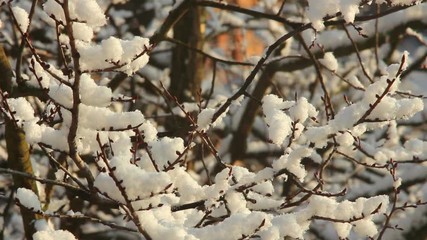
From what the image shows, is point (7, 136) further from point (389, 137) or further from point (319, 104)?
point (319, 104)

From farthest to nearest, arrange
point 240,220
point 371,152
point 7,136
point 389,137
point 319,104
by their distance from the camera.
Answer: point 319,104 → point 389,137 → point 371,152 → point 7,136 → point 240,220

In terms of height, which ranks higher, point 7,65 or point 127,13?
point 127,13

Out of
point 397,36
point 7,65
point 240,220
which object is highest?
point 397,36

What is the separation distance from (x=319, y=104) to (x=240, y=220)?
555 cm

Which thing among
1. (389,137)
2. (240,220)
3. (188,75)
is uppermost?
(188,75)

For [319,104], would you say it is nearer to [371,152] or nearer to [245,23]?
[245,23]

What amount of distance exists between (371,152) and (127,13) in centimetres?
436

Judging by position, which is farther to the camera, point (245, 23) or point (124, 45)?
point (245, 23)

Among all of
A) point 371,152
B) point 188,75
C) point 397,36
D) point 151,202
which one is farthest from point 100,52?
point 188,75

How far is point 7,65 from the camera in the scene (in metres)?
3.17

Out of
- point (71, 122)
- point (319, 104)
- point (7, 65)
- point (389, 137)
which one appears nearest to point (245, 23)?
point (319, 104)

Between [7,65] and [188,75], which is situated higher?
[188,75]

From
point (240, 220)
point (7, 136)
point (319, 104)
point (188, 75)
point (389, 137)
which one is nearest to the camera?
point (240, 220)

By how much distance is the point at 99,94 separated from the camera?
1.85m
